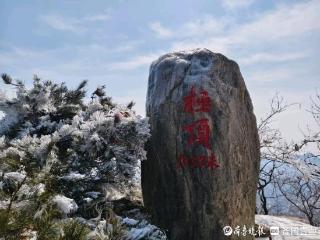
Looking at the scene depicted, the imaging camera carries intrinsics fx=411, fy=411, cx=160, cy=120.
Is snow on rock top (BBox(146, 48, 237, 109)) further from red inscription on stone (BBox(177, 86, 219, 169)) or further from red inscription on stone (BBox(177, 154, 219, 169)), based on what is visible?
red inscription on stone (BBox(177, 154, 219, 169))

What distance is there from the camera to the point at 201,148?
19.2 feet

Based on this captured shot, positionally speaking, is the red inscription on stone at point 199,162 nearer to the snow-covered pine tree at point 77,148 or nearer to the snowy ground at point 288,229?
the snow-covered pine tree at point 77,148

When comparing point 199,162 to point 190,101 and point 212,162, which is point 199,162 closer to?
point 212,162

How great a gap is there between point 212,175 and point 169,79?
1.60m

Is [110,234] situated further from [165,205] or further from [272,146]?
[272,146]

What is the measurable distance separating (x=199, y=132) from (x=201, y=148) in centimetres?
23

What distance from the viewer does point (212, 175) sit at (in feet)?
19.0

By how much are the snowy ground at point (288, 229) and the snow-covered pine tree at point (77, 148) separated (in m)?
2.61

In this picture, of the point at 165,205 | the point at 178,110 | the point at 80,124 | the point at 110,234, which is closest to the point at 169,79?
the point at 178,110

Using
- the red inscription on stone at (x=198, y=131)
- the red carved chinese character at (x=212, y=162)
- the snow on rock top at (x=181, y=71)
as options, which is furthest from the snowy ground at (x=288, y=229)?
the snow on rock top at (x=181, y=71)

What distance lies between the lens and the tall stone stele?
229 inches

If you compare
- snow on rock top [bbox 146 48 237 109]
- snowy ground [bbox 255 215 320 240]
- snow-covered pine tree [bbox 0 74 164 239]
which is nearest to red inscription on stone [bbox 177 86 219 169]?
snow on rock top [bbox 146 48 237 109]

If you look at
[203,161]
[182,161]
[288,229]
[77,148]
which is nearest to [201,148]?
[203,161]

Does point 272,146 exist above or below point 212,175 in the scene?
above
